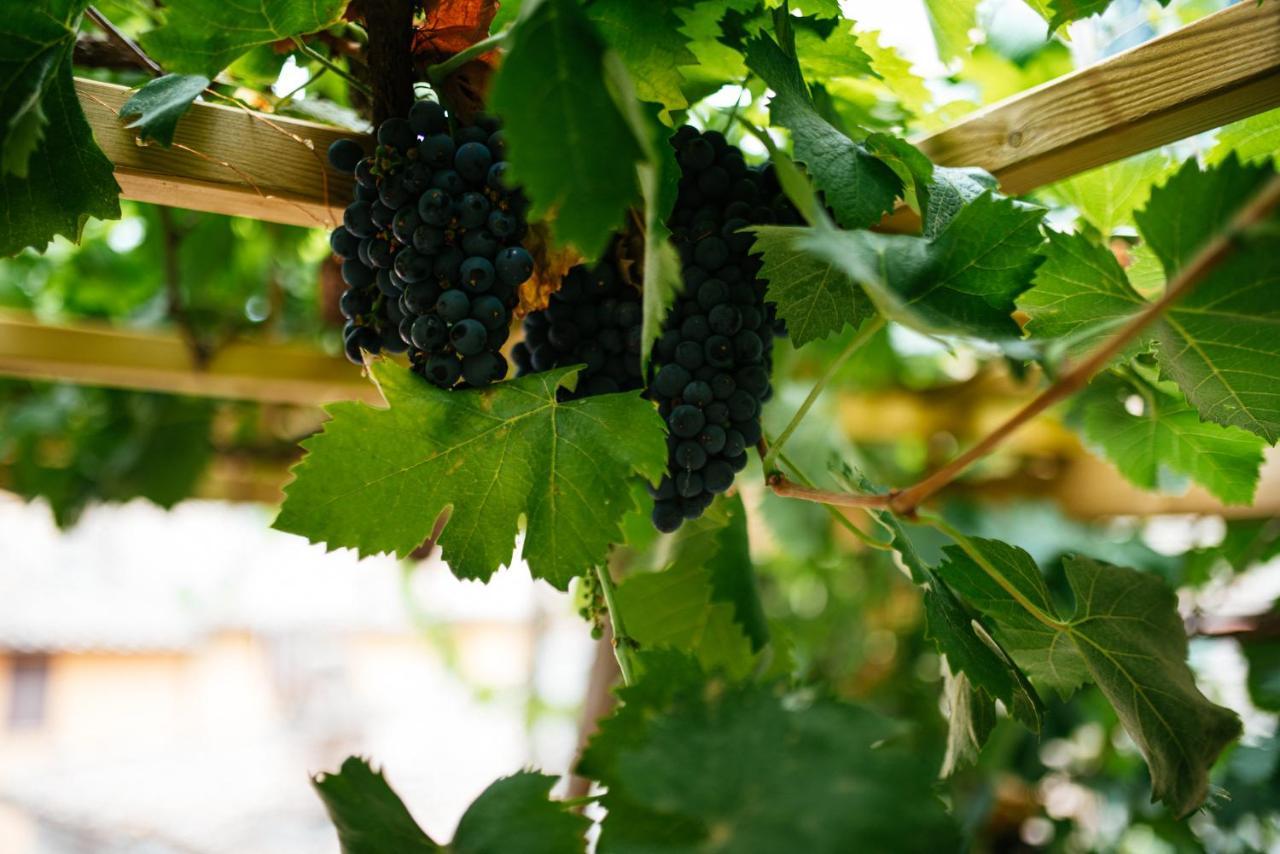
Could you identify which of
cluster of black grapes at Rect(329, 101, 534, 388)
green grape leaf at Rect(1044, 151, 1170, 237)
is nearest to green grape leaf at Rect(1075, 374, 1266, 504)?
green grape leaf at Rect(1044, 151, 1170, 237)

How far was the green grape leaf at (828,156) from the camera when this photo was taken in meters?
0.57

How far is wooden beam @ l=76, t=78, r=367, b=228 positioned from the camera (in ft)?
2.10

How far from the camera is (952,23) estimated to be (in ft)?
2.58

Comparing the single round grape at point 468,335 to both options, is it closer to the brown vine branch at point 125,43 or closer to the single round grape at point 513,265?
the single round grape at point 513,265

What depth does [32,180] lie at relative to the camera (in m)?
0.60

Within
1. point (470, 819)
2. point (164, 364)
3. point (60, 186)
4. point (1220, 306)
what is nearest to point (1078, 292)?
point (1220, 306)

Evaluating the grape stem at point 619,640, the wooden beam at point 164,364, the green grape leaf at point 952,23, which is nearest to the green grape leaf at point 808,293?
the grape stem at point 619,640

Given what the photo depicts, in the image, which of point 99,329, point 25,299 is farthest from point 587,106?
point 25,299

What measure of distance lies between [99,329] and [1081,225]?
1349mm

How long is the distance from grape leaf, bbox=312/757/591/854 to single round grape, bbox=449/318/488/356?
0.88 feet

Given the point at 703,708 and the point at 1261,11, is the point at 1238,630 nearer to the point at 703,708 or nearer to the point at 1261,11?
the point at 1261,11

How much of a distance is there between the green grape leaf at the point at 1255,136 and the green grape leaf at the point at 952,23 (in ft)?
0.72

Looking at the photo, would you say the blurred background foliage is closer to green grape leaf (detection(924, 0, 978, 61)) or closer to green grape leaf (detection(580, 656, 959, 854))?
green grape leaf (detection(924, 0, 978, 61))

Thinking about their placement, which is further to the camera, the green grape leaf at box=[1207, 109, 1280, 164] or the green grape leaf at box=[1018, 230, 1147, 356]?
the green grape leaf at box=[1207, 109, 1280, 164]
